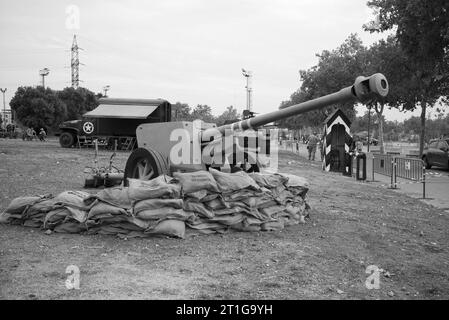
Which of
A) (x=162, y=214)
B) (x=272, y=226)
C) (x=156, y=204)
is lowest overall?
(x=272, y=226)

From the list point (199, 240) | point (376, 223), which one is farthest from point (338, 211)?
point (199, 240)

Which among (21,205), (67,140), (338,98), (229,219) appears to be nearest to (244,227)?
(229,219)

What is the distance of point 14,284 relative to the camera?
13.2 ft

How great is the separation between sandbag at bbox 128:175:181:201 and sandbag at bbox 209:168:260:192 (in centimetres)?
57

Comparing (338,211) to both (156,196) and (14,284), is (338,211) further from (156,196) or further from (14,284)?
(14,284)

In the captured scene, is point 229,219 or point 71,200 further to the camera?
point 229,219

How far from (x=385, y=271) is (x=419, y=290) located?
0.50m

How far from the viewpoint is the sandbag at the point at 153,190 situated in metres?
5.82

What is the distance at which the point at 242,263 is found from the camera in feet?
16.0

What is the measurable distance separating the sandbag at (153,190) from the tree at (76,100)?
46.7 metres

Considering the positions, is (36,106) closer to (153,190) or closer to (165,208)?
(153,190)

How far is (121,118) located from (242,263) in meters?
18.9

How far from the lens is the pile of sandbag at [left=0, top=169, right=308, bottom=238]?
5.73 m

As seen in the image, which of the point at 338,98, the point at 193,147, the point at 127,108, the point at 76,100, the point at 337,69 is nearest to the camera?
the point at 338,98
